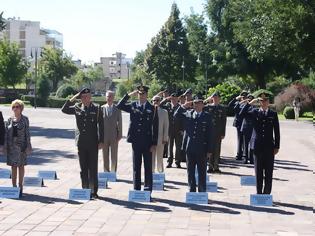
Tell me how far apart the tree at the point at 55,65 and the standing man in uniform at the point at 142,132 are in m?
80.4

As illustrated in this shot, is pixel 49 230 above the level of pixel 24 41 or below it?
below

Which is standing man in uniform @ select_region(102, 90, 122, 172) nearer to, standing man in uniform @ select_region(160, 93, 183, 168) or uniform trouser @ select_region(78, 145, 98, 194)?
uniform trouser @ select_region(78, 145, 98, 194)

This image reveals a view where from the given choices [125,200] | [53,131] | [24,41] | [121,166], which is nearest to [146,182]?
[125,200]

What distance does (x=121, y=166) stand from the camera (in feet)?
50.3

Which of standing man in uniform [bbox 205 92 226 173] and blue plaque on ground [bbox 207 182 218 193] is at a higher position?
standing man in uniform [bbox 205 92 226 173]

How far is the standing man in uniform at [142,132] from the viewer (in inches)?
416

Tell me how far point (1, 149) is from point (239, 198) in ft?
15.1

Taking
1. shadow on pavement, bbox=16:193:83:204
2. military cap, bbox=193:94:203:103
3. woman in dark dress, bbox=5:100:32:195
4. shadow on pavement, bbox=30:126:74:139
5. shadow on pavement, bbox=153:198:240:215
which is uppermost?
military cap, bbox=193:94:203:103

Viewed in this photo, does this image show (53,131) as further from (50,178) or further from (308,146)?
(50,178)

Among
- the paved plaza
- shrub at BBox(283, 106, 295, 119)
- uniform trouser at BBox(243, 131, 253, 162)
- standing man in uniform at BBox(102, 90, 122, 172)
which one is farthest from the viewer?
shrub at BBox(283, 106, 295, 119)

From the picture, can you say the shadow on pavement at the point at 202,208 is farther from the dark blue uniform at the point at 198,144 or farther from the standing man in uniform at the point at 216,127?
the standing man in uniform at the point at 216,127

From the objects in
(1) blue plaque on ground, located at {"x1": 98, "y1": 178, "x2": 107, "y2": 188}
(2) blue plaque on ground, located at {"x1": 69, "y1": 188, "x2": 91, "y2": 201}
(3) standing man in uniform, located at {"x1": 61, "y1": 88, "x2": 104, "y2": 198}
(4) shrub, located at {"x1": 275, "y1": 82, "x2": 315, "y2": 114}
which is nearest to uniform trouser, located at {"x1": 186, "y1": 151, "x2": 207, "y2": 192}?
(3) standing man in uniform, located at {"x1": 61, "y1": 88, "x2": 104, "y2": 198}

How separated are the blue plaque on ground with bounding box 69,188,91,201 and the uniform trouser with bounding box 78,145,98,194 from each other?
6.9 inches

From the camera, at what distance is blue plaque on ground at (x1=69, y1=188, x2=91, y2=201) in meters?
10.4
